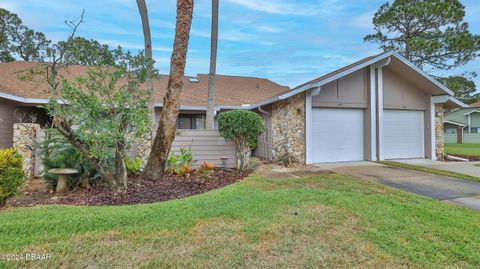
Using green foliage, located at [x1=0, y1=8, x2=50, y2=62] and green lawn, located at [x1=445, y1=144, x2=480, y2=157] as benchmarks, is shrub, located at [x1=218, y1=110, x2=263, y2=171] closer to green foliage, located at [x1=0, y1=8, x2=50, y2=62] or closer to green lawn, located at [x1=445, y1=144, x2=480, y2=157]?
green lawn, located at [x1=445, y1=144, x2=480, y2=157]

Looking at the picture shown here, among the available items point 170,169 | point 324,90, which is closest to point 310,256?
point 170,169

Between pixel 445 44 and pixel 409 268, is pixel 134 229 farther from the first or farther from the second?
pixel 445 44

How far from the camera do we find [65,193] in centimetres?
573

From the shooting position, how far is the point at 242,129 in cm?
823

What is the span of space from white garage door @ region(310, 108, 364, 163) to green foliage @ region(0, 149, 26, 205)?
29.7 feet

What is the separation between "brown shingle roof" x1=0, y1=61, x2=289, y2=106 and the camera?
32.7 feet

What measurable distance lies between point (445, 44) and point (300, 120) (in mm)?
15385

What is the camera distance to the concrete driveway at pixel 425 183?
554 centimetres

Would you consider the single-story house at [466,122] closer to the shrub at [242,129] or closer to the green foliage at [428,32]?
the green foliage at [428,32]

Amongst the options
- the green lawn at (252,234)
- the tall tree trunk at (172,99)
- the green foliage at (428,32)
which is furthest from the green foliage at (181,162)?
the green foliage at (428,32)

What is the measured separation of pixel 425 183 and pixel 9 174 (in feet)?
30.2

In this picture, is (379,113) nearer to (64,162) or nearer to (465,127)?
(64,162)

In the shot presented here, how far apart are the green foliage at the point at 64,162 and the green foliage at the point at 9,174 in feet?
3.29

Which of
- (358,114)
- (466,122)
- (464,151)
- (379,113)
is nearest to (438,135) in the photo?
(379,113)
